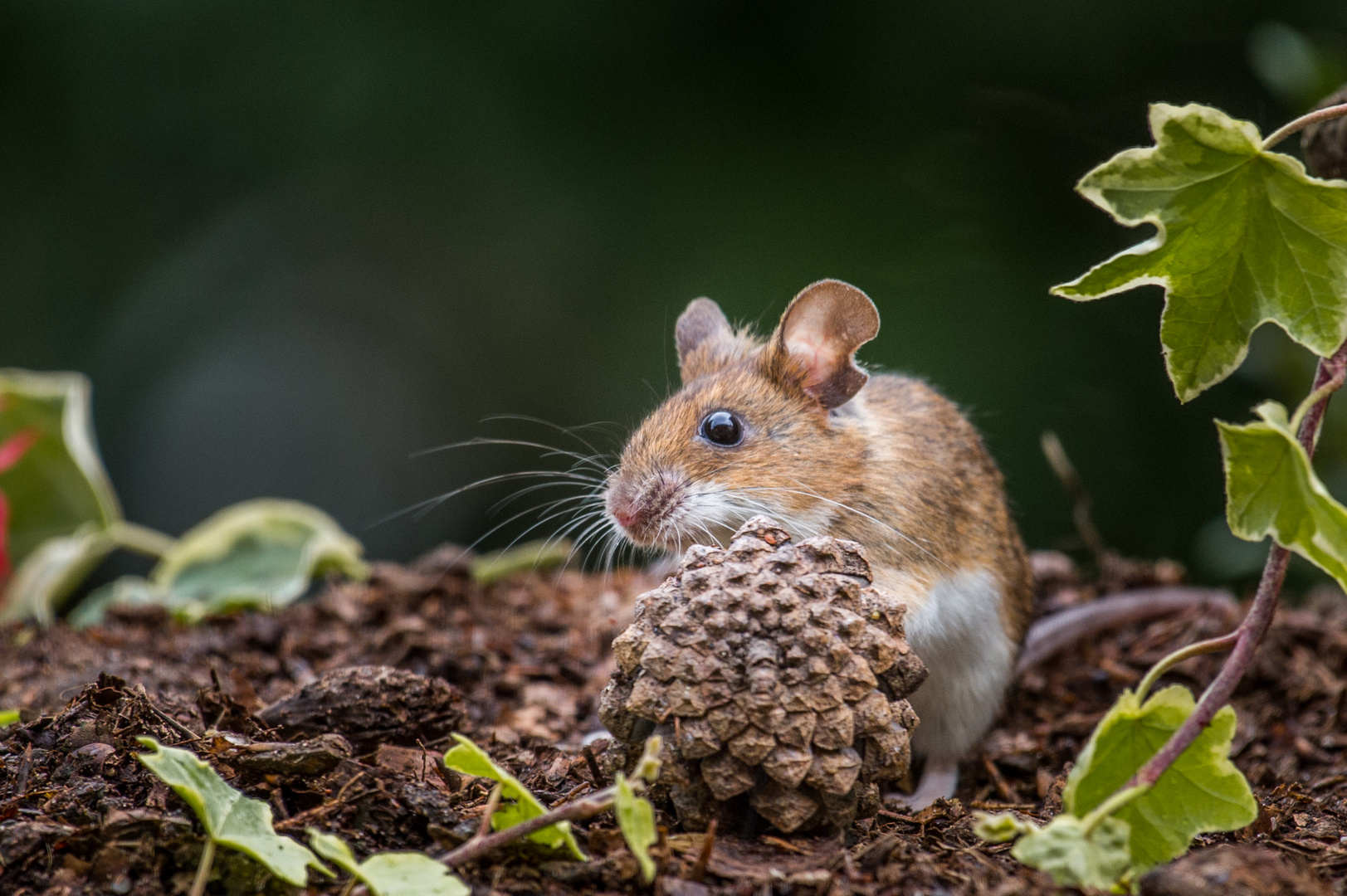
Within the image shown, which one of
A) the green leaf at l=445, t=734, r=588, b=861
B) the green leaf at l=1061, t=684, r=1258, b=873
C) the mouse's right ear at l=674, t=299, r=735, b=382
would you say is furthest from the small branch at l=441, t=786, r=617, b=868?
the mouse's right ear at l=674, t=299, r=735, b=382

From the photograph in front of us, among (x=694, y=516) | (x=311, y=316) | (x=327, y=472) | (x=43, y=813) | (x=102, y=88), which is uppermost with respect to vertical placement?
(x=102, y=88)

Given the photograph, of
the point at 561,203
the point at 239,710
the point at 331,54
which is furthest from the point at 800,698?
the point at 331,54

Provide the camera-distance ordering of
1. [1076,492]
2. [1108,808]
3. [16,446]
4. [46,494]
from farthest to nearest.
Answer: [46,494] → [16,446] → [1076,492] → [1108,808]

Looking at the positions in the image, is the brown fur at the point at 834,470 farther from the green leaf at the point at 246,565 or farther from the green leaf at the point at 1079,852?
the green leaf at the point at 246,565

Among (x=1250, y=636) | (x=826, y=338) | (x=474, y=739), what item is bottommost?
(x=474, y=739)

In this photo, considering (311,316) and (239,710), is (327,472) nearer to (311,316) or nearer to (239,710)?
(311,316)

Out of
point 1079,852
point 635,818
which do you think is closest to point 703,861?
point 635,818

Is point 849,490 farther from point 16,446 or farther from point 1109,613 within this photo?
point 16,446
